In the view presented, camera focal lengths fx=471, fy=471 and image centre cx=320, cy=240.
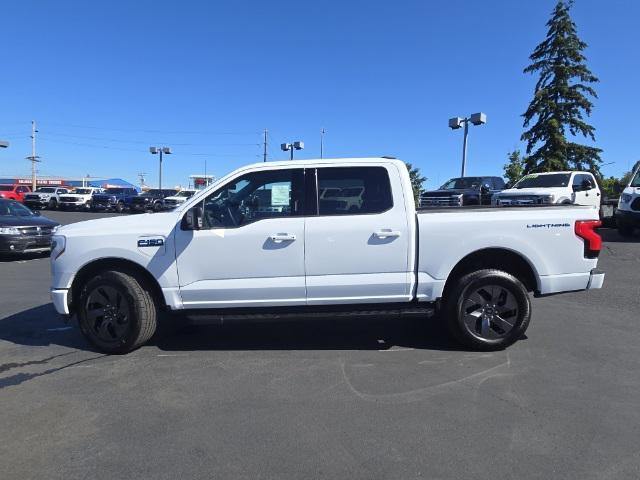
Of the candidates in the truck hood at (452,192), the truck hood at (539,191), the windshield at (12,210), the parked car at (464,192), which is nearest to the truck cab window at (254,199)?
the windshield at (12,210)

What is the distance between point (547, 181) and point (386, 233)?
13.6 meters

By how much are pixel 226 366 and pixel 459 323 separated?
7.83 feet

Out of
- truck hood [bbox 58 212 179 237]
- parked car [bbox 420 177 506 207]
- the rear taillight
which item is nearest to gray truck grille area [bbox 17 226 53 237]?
truck hood [bbox 58 212 179 237]

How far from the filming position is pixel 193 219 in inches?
182

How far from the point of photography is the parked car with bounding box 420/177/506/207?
17.8 m

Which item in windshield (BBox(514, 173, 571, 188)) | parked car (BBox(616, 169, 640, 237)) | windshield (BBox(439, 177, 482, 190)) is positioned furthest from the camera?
windshield (BBox(439, 177, 482, 190))

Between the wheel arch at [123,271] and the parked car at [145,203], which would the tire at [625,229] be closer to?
the wheel arch at [123,271]

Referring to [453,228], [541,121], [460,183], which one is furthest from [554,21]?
[453,228]

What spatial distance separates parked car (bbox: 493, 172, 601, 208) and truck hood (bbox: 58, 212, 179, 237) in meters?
12.1

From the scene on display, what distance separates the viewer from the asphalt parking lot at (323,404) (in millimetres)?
2959

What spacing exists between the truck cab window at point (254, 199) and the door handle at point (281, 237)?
0.73ft

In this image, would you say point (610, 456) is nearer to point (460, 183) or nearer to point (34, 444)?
point (34, 444)

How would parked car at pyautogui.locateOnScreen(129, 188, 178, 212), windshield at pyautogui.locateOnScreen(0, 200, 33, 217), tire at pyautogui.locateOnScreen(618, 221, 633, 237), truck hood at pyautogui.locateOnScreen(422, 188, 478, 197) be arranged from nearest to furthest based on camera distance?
windshield at pyautogui.locateOnScreen(0, 200, 33, 217)
tire at pyautogui.locateOnScreen(618, 221, 633, 237)
truck hood at pyautogui.locateOnScreen(422, 188, 478, 197)
parked car at pyautogui.locateOnScreen(129, 188, 178, 212)

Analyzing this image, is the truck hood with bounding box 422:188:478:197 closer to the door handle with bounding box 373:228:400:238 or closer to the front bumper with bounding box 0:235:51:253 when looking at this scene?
the front bumper with bounding box 0:235:51:253
